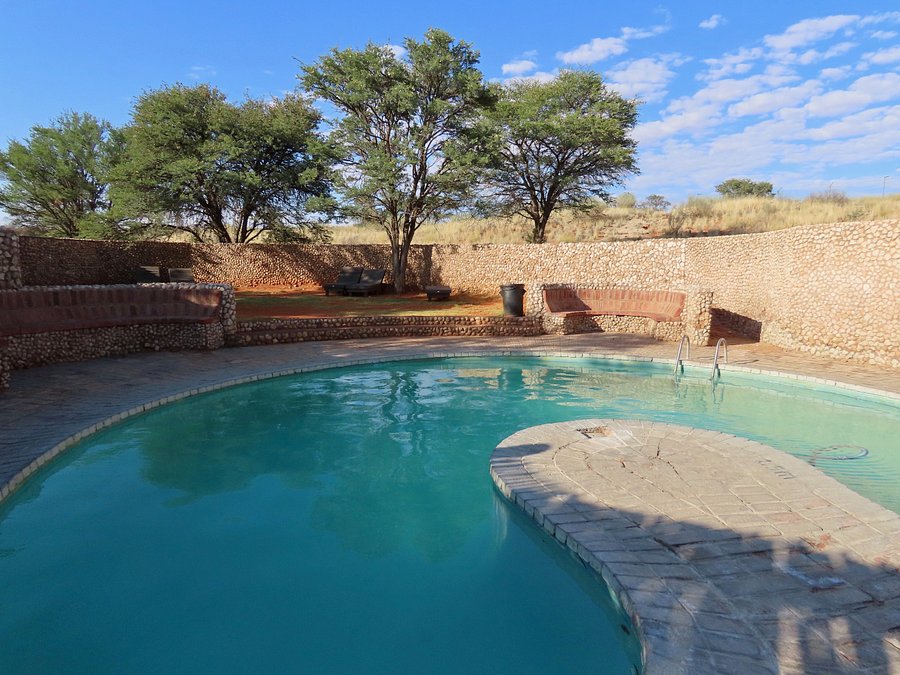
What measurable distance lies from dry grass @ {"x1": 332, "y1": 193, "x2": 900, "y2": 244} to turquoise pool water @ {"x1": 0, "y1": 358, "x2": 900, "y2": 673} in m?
24.1

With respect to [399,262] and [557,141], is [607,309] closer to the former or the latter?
[399,262]

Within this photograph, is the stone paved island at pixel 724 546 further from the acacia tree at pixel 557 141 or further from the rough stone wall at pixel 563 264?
the acacia tree at pixel 557 141

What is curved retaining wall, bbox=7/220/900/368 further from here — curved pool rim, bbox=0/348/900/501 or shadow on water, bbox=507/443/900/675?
shadow on water, bbox=507/443/900/675

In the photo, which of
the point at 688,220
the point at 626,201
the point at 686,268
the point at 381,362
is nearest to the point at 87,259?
the point at 381,362

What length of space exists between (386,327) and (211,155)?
15.2m

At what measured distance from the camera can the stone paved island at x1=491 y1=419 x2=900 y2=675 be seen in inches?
115

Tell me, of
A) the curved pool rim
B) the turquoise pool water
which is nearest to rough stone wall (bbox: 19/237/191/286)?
the curved pool rim

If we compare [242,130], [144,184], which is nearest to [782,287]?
[242,130]

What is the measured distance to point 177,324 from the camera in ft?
38.9

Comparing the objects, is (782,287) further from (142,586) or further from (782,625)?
(142,586)

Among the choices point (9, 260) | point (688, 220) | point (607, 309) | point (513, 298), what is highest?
point (688, 220)

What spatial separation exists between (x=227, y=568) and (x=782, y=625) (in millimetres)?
4257

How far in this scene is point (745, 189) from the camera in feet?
145

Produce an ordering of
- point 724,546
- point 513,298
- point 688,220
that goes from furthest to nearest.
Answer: point 688,220 < point 513,298 < point 724,546
